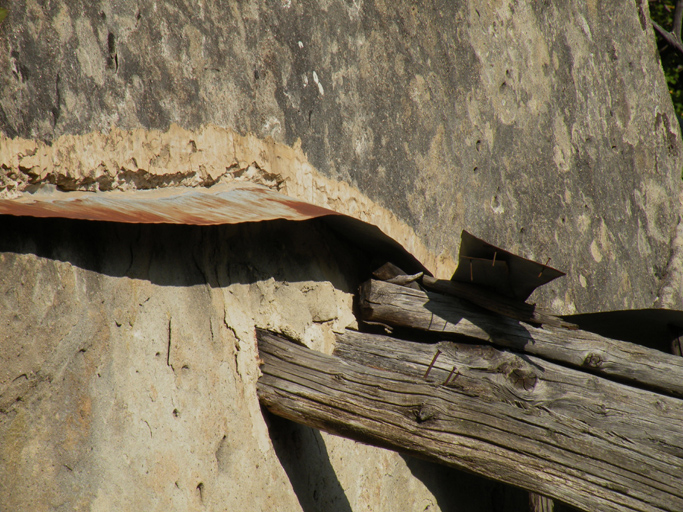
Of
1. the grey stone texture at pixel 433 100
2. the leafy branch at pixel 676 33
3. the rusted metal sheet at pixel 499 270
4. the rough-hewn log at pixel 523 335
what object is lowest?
the rough-hewn log at pixel 523 335

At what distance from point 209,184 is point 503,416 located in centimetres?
97

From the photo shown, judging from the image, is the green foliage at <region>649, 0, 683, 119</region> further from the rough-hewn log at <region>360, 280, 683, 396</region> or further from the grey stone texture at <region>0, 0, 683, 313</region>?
the rough-hewn log at <region>360, 280, 683, 396</region>

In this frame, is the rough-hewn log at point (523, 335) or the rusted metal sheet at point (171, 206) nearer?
the rusted metal sheet at point (171, 206)

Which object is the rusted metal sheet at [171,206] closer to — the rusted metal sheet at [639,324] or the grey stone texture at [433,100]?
the grey stone texture at [433,100]

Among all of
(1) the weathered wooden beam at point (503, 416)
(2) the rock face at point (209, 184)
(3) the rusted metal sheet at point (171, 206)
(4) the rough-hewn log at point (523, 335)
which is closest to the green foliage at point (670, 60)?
(2) the rock face at point (209, 184)

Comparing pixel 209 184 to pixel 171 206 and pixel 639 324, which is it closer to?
pixel 171 206

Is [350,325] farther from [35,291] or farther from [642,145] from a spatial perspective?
[642,145]

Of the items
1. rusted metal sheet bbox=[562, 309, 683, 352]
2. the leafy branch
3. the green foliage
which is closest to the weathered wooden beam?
rusted metal sheet bbox=[562, 309, 683, 352]

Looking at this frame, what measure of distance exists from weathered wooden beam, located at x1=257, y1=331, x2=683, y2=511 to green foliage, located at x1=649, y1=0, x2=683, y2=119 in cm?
489

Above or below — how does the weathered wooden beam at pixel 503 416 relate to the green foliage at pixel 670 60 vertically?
below

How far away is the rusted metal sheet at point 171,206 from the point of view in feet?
4.17

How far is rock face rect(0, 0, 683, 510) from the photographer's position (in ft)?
4.28

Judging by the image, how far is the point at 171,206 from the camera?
144cm

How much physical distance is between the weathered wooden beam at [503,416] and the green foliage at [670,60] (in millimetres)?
4888
